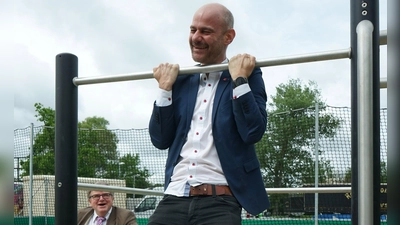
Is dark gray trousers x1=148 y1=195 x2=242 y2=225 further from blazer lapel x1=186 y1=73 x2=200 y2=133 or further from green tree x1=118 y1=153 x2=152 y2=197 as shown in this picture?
green tree x1=118 y1=153 x2=152 y2=197

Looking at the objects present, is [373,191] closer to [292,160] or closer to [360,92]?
[360,92]

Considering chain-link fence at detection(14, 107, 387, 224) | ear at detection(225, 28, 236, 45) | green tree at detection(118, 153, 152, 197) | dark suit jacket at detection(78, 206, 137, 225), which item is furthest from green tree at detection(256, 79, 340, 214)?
ear at detection(225, 28, 236, 45)

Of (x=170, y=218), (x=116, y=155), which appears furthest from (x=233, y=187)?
(x=116, y=155)

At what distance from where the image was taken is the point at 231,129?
1.78 meters

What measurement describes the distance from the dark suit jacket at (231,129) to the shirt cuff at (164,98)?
18 mm

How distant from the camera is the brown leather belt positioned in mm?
1731

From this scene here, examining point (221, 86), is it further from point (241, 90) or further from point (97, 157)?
point (97, 157)

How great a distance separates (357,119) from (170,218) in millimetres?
736

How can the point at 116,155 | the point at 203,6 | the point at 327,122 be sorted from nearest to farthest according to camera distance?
1. the point at 203,6
2. the point at 327,122
3. the point at 116,155

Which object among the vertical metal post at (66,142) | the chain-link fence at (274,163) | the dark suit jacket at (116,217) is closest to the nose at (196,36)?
the vertical metal post at (66,142)

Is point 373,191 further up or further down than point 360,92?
further down

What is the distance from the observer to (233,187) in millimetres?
1734

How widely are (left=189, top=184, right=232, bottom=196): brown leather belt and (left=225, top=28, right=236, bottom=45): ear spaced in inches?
22.3

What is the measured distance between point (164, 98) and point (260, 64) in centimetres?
39
